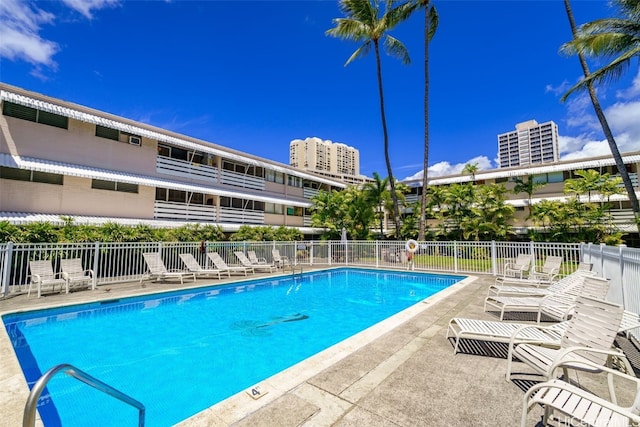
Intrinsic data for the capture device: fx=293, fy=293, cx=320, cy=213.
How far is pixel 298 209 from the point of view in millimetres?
33625

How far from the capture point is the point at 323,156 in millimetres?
130375

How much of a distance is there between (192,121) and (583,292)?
29.3m

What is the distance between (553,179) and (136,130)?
37136 mm

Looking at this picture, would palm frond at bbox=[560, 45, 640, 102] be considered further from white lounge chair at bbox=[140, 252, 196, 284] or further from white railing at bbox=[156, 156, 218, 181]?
white railing at bbox=[156, 156, 218, 181]

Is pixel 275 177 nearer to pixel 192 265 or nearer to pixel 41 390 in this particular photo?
pixel 192 265

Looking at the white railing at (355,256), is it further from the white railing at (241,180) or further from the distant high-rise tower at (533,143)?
the distant high-rise tower at (533,143)

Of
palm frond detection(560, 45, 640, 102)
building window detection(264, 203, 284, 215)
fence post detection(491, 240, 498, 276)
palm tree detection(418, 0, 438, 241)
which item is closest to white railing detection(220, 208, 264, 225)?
building window detection(264, 203, 284, 215)

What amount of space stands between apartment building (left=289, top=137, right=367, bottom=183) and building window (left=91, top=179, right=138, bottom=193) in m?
101

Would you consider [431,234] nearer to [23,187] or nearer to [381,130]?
[381,130]

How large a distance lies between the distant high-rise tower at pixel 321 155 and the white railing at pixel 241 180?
9254cm

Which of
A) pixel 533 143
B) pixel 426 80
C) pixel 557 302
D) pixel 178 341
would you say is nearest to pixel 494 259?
pixel 557 302

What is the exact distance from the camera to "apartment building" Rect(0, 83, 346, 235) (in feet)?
49.5

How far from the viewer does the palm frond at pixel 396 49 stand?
83.6 ft

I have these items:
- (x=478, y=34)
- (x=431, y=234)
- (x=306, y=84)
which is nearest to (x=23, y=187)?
(x=306, y=84)
